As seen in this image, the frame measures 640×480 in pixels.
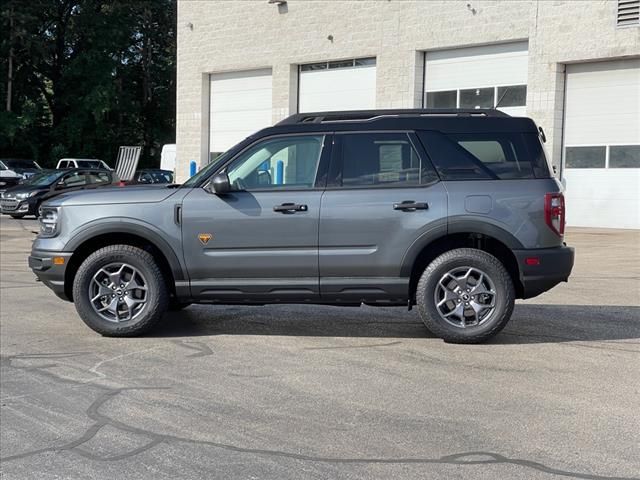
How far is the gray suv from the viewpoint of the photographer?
23.5ft

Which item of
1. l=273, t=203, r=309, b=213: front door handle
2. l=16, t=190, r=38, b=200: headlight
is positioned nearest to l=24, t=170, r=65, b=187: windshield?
l=16, t=190, r=38, b=200: headlight

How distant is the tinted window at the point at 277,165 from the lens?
739 cm

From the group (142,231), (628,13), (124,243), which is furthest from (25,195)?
(142,231)

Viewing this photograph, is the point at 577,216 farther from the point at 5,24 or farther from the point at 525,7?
the point at 5,24

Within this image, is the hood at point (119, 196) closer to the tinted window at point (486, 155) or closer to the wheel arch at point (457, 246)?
the wheel arch at point (457, 246)

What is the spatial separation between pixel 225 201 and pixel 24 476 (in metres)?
3.57

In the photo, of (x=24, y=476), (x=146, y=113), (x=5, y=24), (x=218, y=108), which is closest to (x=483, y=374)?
(x=24, y=476)

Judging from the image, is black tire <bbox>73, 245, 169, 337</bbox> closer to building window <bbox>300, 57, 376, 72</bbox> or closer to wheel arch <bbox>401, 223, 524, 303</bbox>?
wheel arch <bbox>401, 223, 524, 303</bbox>

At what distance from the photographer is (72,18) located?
49344 millimetres

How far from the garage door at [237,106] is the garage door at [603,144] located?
1172 cm

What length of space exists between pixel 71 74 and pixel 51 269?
43.9m

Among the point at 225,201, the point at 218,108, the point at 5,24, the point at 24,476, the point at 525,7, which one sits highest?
the point at 5,24

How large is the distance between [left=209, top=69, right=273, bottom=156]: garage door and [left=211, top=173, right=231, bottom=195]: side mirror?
945 inches

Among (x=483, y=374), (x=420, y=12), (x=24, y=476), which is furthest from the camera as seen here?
(x=420, y=12)
